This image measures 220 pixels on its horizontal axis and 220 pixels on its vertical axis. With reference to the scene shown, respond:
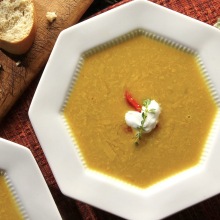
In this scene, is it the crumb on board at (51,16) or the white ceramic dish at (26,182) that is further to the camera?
the crumb on board at (51,16)

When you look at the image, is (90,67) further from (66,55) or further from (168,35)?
(168,35)

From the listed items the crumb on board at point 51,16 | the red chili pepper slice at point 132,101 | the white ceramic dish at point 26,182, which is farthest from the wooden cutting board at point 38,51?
the red chili pepper slice at point 132,101

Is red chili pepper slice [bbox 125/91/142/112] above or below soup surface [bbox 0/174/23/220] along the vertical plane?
above

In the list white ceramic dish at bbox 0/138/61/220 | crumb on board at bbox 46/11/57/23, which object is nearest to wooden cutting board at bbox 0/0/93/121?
crumb on board at bbox 46/11/57/23

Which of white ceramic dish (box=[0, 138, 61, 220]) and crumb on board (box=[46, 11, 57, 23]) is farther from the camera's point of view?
crumb on board (box=[46, 11, 57, 23])

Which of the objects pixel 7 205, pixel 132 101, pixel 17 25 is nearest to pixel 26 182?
pixel 7 205

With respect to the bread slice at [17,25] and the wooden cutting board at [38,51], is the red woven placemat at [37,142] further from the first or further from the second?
the bread slice at [17,25]

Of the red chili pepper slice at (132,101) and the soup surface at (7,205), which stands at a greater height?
the red chili pepper slice at (132,101)

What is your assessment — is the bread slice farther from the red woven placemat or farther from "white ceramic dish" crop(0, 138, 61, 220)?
"white ceramic dish" crop(0, 138, 61, 220)
